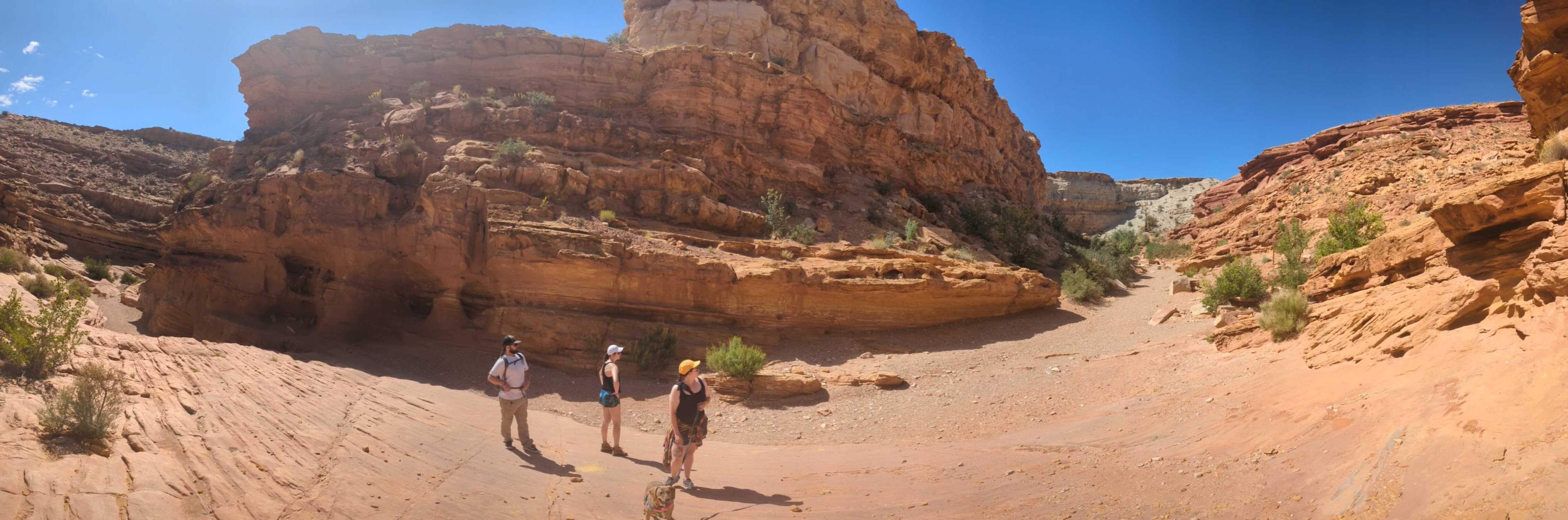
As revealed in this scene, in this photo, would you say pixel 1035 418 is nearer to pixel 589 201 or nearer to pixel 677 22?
pixel 589 201

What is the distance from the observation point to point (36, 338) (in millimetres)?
5504

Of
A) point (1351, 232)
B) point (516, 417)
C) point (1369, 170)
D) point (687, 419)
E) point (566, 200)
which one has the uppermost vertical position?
point (1369, 170)

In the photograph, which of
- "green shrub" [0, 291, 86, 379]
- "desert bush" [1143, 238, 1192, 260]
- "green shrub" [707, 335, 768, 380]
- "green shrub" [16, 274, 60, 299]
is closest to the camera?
"green shrub" [0, 291, 86, 379]

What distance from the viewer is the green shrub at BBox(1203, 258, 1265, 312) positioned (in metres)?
13.0

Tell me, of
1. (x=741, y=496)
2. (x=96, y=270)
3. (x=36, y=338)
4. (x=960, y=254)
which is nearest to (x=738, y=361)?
(x=741, y=496)

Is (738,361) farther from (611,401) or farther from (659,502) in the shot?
(659,502)

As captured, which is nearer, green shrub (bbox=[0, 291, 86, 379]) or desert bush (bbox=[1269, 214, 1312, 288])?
green shrub (bbox=[0, 291, 86, 379])

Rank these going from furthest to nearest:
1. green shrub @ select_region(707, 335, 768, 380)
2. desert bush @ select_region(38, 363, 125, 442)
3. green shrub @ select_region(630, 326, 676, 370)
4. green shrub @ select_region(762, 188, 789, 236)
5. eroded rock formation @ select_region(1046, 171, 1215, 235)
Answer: eroded rock formation @ select_region(1046, 171, 1215, 235), green shrub @ select_region(762, 188, 789, 236), green shrub @ select_region(630, 326, 676, 370), green shrub @ select_region(707, 335, 768, 380), desert bush @ select_region(38, 363, 125, 442)

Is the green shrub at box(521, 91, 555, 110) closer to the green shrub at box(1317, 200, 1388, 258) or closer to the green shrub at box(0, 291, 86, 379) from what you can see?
the green shrub at box(0, 291, 86, 379)

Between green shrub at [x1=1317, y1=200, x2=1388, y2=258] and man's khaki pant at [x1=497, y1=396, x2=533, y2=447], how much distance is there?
13.9 metres

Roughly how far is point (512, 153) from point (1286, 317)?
52.1 feet

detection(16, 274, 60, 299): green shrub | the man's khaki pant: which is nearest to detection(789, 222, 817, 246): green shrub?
the man's khaki pant

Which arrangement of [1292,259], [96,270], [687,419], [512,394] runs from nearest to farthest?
[687,419], [512,394], [1292,259], [96,270]

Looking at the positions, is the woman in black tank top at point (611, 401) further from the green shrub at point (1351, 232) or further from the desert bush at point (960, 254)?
the green shrub at point (1351, 232)
